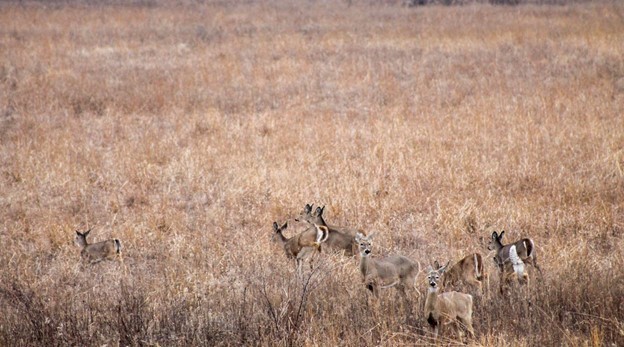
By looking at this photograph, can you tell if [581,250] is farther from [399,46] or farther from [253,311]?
[399,46]

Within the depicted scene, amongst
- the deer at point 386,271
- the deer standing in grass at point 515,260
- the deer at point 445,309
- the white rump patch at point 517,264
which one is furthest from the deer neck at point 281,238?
the deer at point 445,309

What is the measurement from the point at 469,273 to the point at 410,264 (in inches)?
20.9

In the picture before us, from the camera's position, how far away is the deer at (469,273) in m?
6.22

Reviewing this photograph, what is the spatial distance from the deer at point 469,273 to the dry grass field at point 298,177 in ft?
0.49

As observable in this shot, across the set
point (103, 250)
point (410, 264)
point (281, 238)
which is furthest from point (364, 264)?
point (103, 250)

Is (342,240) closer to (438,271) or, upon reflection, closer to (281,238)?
(281,238)

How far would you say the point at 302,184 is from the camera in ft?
32.4

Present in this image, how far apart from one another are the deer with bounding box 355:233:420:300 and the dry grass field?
0.12 m

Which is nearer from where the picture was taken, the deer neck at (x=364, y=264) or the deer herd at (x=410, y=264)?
the deer herd at (x=410, y=264)

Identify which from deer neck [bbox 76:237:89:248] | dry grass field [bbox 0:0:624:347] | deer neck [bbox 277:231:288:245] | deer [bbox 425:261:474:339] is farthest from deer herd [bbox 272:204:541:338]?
deer neck [bbox 76:237:89:248]

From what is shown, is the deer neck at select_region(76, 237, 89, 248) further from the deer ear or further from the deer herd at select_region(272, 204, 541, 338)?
the deer ear

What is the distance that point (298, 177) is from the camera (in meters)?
10.2

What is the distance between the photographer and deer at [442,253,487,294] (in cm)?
622

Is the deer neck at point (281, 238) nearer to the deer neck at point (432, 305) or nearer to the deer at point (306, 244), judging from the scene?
the deer at point (306, 244)
